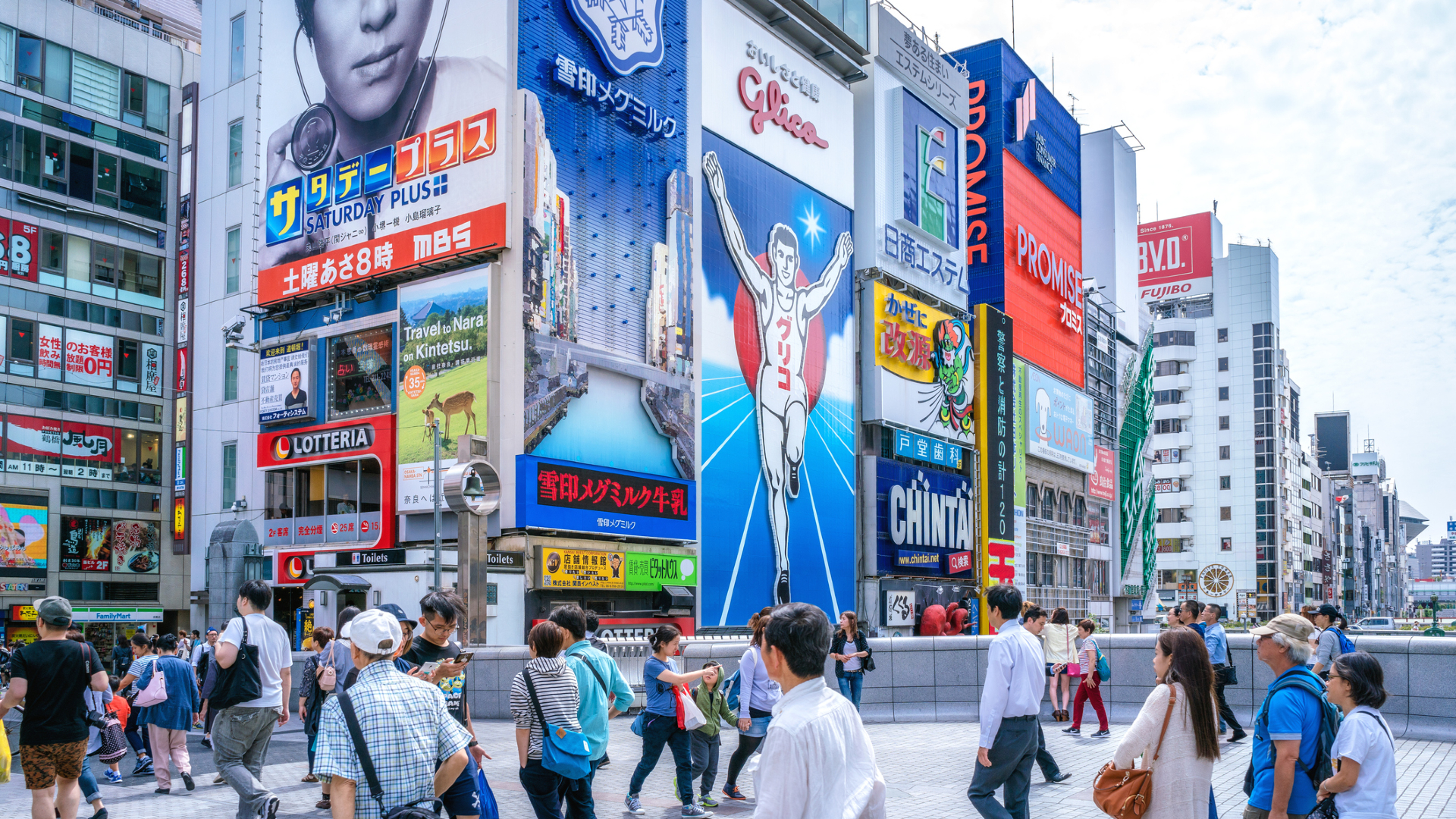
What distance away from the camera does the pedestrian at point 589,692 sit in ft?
24.5

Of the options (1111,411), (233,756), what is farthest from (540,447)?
(1111,411)

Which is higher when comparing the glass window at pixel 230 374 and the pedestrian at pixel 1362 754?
the glass window at pixel 230 374

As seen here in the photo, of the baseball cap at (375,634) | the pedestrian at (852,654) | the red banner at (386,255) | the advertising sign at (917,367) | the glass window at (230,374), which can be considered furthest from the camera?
the advertising sign at (917,367)

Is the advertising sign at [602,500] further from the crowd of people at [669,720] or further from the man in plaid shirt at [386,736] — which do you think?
the man in plaid shirt at [386,736]

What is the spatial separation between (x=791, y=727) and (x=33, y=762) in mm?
6410

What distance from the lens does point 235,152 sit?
1693 inches

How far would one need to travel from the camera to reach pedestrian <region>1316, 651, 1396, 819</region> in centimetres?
566

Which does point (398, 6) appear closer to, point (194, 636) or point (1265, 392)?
point (194, 636)

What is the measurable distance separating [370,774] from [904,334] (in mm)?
45951

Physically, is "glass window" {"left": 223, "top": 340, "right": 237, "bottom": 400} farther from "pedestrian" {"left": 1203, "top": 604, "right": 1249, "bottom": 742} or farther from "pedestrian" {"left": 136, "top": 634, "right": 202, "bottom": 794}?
"pedestrian" {"left": 1203, "top": 604, "right": 1249, "bottom": 742}

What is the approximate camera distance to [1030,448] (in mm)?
60156

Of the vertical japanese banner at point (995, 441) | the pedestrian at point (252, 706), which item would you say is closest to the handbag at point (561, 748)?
the pedestrian at point (252, 706)

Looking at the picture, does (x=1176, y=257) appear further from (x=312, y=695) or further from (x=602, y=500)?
(x=312, y=695)

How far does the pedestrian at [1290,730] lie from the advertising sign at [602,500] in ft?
85.7
